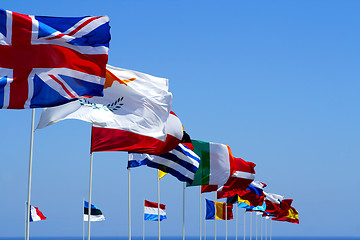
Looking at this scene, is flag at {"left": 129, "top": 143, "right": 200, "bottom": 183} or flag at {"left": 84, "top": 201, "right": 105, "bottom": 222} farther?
flag at {"left": 84, "top": 201, "right": 105, "bottom": 222}

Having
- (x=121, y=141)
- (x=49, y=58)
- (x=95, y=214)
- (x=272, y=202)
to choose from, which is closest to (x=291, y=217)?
(x=272, y=202)

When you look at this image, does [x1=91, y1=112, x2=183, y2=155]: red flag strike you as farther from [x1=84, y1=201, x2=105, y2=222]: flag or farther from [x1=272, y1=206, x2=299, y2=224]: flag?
[x1=272, y1=206, x2=299, y2=224]: flag

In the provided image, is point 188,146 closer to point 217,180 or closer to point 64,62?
point 217,180

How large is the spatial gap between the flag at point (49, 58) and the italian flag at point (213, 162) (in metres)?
16.5

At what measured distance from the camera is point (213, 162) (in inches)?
1253

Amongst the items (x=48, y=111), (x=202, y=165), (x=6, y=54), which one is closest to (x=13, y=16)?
(x=6, y=54)

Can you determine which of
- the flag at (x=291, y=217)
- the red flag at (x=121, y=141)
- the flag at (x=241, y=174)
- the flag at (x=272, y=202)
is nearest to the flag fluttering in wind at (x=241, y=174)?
the flag at (x=241, y=174)

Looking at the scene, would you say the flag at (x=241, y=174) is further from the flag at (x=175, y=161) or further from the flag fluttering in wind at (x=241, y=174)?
the flag at (x=175, y=161)

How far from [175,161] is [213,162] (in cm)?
613

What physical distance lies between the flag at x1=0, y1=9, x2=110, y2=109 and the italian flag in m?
16.5

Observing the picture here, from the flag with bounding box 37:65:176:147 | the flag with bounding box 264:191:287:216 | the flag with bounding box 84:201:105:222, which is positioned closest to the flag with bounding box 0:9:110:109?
the flag with bounding box 37:65:176:147

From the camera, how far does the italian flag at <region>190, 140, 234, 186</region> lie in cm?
3142

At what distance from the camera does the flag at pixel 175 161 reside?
84.6 ft

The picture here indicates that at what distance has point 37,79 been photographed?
14.7 metres
